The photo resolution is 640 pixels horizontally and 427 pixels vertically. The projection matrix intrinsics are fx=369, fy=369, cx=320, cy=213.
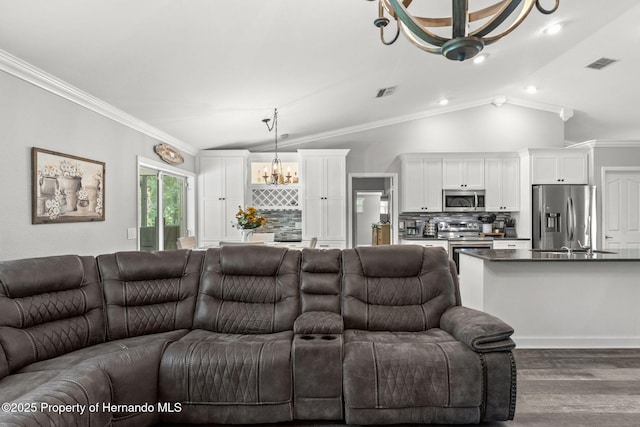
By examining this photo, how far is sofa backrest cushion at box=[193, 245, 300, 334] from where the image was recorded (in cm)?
262

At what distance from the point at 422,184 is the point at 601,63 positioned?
303 centimetres

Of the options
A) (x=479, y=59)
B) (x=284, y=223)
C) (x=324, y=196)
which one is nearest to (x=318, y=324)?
(x=479, y=59)

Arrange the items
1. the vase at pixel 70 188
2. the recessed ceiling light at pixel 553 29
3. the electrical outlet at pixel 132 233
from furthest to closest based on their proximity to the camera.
Result: the electrical outlet at pixel 132 233
the recessed ceiling light at pixel 553 29
the vase at pixel 70 188

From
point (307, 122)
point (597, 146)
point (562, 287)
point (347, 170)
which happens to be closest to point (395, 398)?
point (562, 287)

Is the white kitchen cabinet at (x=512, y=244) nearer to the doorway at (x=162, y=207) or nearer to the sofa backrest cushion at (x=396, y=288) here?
the sofa backrest cushion at (x=396, y=288)

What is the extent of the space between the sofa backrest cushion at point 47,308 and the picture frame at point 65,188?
0.78m

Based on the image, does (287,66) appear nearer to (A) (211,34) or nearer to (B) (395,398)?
(A) (211,34)

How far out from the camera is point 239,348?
2219mm

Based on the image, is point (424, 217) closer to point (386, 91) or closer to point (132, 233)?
point (386, 91)

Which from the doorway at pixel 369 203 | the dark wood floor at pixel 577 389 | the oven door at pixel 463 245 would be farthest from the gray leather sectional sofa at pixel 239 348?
the doorway at pixel 369 203

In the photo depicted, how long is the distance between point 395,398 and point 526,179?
5711 millimetres

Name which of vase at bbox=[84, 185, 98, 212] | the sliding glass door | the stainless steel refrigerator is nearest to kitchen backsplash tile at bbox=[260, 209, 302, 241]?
the sliding glass door

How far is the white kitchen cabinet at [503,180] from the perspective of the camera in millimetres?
6715

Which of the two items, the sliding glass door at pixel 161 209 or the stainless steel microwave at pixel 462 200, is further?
the stainless steel microwave at pixel 462 200
